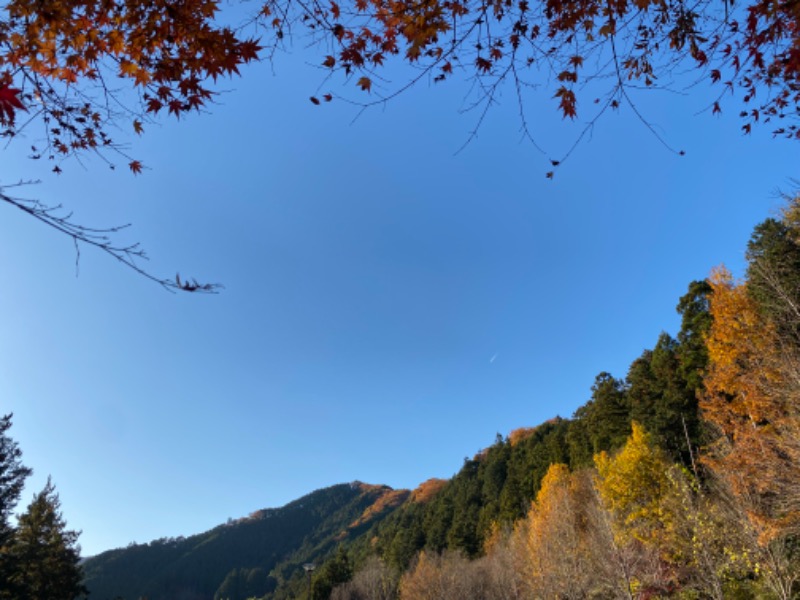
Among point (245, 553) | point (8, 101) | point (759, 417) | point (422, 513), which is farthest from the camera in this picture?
point (245, 553)

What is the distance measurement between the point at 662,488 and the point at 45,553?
110 feet

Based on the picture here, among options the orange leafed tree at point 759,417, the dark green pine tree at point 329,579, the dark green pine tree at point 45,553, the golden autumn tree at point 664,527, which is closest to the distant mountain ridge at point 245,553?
the dark green pine tree at point 329,579

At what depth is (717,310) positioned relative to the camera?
1820 cm

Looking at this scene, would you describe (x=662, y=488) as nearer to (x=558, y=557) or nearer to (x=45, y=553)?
(x=558, y=557)

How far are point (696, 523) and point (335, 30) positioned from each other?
1666 centimetres

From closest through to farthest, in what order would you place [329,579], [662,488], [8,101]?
1. [8,101]
2. [662,488]
3. [329,579]

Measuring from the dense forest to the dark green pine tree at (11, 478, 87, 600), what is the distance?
14.5 meters

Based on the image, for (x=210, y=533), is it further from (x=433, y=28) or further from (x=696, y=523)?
(x=433, y=28)

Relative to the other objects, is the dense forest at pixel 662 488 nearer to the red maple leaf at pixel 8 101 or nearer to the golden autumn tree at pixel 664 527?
the golden autumn tree at pixel 664 527

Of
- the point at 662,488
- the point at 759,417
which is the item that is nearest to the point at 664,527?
the point at 662,488

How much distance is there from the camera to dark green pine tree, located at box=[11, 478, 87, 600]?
76.0 ft

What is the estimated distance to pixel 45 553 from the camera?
24.5 meters

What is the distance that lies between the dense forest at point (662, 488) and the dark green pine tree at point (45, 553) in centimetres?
1448

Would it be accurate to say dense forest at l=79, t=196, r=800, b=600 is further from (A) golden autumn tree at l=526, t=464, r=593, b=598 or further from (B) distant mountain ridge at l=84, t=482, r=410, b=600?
(B) distant mountain ridge at l=84, t=482, r=410, b=600
